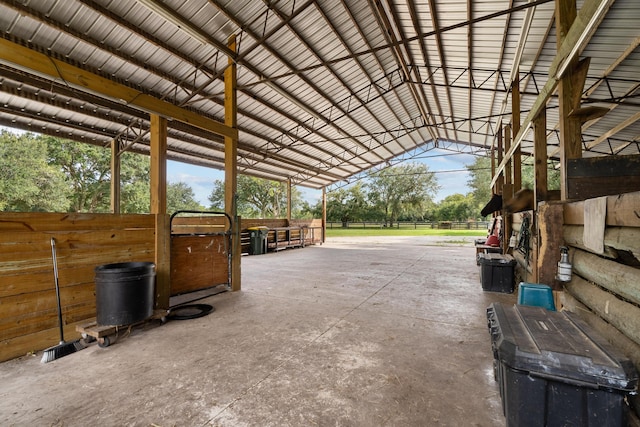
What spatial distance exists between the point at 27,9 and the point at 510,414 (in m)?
7.54

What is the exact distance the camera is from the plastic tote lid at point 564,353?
1.16m

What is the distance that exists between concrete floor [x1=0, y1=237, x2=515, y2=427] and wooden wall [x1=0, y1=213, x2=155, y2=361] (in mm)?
284

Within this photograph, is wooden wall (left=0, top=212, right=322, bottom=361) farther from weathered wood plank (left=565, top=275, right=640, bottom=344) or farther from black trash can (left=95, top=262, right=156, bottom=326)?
weathered wood plank (left=565, top=275, right=640, bottom=344)

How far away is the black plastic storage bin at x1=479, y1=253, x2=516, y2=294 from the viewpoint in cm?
472

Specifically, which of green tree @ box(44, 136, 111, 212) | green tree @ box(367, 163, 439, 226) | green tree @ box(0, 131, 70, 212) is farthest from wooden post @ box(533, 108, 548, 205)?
green tree @ box(367, 163, 439, 226)

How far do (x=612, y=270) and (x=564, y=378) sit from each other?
38.4 inches

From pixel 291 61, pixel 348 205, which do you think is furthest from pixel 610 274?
pixel 348 205

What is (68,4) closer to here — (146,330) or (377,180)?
(146,330)

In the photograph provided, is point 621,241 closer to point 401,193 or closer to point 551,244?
point 551,244

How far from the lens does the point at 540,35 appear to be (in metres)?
5.98

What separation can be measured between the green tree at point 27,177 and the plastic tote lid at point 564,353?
73.4ft

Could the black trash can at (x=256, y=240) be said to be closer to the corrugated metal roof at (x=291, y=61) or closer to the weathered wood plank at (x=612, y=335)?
the corrugated metal roof at (x=291, y=61)

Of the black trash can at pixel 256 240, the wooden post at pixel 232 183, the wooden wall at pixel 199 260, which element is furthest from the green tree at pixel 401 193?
the wooden wall at pixel 199 260

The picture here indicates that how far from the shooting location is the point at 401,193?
121ft
